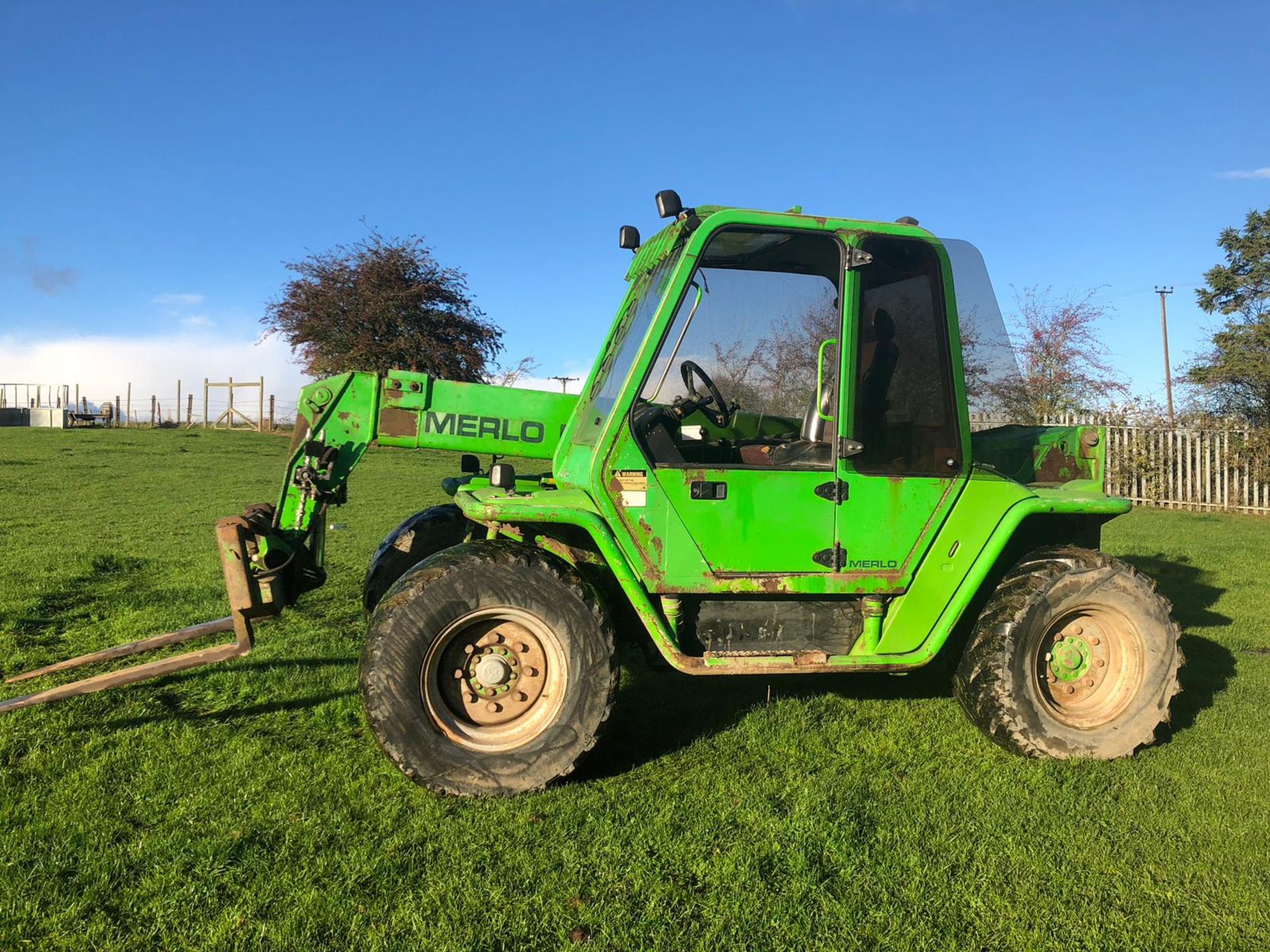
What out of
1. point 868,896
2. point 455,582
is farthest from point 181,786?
point 868,896

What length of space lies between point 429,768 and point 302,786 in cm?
58

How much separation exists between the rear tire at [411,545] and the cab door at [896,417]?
8.16 feet

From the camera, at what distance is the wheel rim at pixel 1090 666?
459 centimetres

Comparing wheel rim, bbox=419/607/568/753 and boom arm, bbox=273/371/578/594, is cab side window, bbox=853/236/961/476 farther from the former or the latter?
wheel rim, bbox=419/607/568/753

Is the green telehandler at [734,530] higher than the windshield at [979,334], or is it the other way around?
the windshield at [979,334]

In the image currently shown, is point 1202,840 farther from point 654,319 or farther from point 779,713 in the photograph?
point 654,319

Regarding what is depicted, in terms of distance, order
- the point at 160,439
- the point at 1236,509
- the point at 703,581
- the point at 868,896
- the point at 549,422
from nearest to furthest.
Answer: the point at 868,896 < the point at 703,581 < the point at 549,422 < the point at 1236,509 < the point at 160,439

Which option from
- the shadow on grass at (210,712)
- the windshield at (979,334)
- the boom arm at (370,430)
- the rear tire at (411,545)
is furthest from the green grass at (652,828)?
the windshield at (979,334)

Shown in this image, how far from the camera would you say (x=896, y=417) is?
14.5 feet

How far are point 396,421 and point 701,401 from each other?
1623mm

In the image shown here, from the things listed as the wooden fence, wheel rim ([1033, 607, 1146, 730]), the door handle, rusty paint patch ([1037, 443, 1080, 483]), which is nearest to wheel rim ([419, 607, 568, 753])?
the door handle

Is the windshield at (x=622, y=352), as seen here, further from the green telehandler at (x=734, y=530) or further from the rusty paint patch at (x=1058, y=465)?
the rusty paint patch at (x=1058, y=465)

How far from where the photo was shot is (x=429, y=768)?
386 centimetres

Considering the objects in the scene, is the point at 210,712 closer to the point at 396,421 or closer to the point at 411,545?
the point at 411,545
